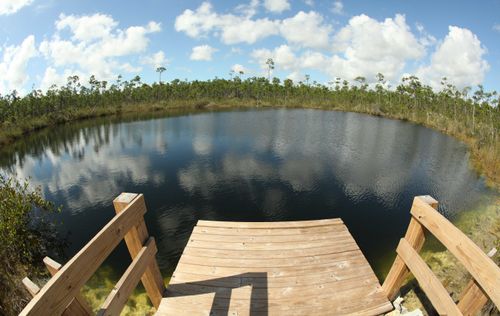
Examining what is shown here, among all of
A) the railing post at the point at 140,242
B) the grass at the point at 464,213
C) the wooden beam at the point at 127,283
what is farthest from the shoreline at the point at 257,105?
the wooden beam at the point at 127,283

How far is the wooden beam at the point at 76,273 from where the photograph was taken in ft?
4.37

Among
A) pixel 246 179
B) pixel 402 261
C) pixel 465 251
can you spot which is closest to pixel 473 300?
pixel 465 251

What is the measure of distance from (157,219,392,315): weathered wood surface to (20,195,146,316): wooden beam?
1.55 m

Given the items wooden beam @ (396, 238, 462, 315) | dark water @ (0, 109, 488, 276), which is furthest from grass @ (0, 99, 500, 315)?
wooden beam @ (396, 238, 462, 315)

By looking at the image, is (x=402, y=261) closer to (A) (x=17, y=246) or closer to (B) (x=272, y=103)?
(A) (x=17, y=246)

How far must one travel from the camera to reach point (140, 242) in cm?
273

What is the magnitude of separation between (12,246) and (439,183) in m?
14.9

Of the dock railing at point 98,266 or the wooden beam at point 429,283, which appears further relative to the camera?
the wooden beam at point 429,283

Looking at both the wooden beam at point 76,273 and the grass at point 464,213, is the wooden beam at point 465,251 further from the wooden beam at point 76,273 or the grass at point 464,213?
the wooden beam at point 76,273

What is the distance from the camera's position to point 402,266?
3.18 m

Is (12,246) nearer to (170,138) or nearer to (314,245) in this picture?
(314,245)

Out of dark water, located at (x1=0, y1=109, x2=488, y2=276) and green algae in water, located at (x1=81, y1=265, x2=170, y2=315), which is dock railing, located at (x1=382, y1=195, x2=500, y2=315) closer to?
dark water, located at (x1=0, y1=109, x2=488, y2=276)

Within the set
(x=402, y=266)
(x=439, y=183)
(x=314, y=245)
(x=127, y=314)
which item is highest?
(x=402, y=266)

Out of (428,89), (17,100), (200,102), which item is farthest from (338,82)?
(17,100)
